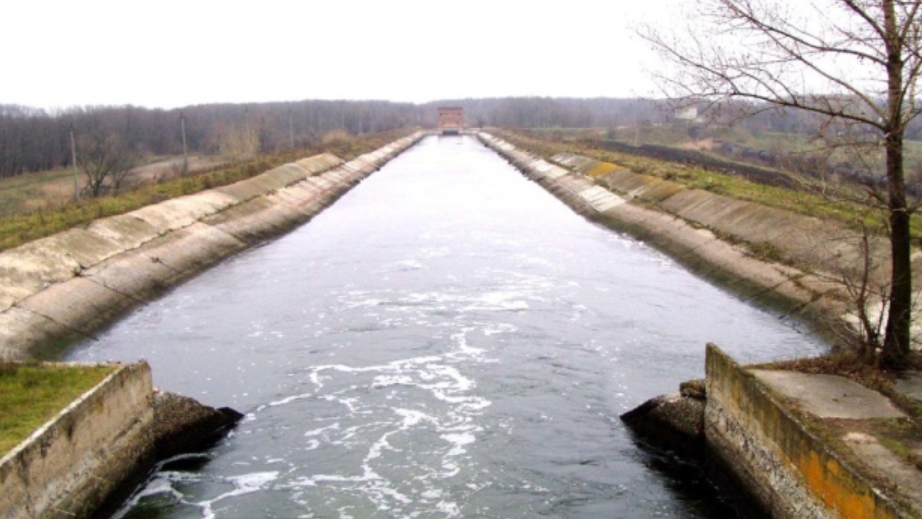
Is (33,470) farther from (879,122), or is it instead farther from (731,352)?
(731,352)

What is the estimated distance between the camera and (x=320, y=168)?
49.2m

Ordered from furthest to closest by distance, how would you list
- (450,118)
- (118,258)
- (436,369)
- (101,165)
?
1. (450,118)
2. (101,165)
3. (118,258)
4. (436,369)

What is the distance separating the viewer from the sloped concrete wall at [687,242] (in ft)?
54.9

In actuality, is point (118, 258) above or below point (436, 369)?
above

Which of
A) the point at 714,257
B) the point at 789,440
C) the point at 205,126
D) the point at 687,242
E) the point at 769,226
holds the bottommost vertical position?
the point at 714,257

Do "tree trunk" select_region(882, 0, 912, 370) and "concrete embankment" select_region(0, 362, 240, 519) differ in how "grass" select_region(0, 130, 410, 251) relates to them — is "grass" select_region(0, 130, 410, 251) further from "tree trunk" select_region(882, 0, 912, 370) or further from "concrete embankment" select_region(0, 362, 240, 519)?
"tree trunk" select_region(882, 0, 912, 370)

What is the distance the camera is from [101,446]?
866 cm

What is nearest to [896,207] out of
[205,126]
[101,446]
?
[101,446]

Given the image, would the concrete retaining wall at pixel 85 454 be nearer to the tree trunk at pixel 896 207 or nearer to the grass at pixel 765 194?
the tree trunk at pixel 896 207

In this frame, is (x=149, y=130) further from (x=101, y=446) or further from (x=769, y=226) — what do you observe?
(x=101, y=446)

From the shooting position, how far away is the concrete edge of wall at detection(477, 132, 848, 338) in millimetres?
15938

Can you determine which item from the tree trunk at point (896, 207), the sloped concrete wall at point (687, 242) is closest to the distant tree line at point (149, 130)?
the sloped concrete wall at point (687, 242)

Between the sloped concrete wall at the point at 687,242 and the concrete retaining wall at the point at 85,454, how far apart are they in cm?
1062

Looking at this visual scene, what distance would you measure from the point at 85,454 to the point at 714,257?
16977mm
